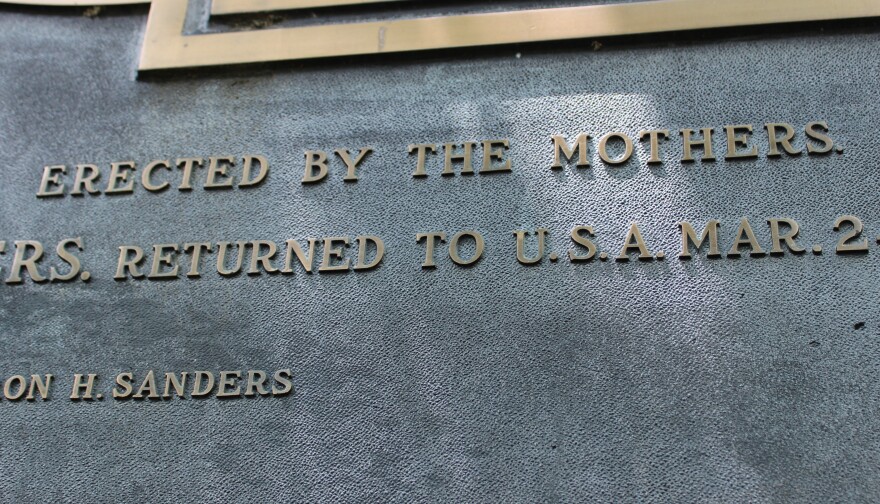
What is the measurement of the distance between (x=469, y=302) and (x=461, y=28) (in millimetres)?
1435

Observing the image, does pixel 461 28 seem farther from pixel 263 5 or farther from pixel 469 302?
pixel 469 302

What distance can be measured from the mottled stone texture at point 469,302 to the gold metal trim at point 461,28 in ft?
0.24

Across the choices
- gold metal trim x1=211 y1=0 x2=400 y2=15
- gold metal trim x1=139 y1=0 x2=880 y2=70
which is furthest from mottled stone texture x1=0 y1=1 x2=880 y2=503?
gold metal trim x1=211 y1=0 x2=400 y2=15

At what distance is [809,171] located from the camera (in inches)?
165

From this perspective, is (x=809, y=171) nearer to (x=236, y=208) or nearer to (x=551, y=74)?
(x=551, y=74)

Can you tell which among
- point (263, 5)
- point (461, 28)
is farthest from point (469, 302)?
point (263, 5)

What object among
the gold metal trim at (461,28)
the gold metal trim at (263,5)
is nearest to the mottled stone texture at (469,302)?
the gold metal trim at (461,28)

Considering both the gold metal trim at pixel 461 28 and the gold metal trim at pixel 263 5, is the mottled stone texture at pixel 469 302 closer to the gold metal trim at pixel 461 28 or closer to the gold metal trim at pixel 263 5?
the gold metal trim at pixel 461 28

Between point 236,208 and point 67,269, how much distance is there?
79 centimetres

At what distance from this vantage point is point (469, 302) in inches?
162

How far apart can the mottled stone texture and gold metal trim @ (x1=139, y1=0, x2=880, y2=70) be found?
0.07 meters

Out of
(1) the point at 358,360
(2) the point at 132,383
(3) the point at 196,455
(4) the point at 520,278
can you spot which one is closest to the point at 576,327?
(4) the point at 520,278

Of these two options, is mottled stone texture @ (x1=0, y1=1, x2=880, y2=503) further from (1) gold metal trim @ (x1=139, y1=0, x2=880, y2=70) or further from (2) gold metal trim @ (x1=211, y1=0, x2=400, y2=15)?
(2) gold metal trim @ (x1=211, y1=0, x2=400, y2=15)

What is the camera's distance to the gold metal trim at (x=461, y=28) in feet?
15.0
